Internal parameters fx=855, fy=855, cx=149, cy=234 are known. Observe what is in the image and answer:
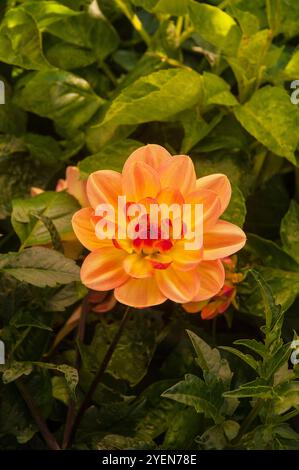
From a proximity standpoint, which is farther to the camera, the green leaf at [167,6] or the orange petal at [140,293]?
the green leaf at [167,6]

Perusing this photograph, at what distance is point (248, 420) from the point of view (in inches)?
27.3

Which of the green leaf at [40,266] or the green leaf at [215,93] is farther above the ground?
the green leaf at [215,93]

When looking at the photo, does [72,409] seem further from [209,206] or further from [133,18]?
[133,18]

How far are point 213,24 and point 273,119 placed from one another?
0.11 m

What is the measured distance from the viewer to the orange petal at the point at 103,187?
25.9 inches

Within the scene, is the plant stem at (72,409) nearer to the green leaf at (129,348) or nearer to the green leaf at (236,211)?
the green leaf at (129,348)

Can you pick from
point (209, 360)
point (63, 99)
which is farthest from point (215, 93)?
point (209, 360)

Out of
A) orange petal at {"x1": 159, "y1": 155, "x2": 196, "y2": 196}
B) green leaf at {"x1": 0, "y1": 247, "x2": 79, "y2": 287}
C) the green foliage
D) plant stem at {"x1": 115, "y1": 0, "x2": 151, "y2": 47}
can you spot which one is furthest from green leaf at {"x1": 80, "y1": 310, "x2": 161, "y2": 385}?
plant stem at {"x1": 115, "y1": 0, "x2": 151, "y2": 47}

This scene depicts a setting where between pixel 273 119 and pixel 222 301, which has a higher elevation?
pixel 273 119

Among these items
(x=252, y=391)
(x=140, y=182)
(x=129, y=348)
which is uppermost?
(x=140, y=182)

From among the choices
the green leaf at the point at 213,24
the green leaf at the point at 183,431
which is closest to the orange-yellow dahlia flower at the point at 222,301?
the green leaf at the point at 183,431

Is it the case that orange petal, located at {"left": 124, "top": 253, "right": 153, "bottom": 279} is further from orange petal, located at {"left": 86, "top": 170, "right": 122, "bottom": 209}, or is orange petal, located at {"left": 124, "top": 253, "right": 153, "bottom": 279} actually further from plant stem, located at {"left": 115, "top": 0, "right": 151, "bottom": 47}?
plant stem, located at {"left": 115, "top": 0, "right": 151, "bottom": 47}

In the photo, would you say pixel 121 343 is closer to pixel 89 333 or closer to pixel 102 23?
pixel 89 333
